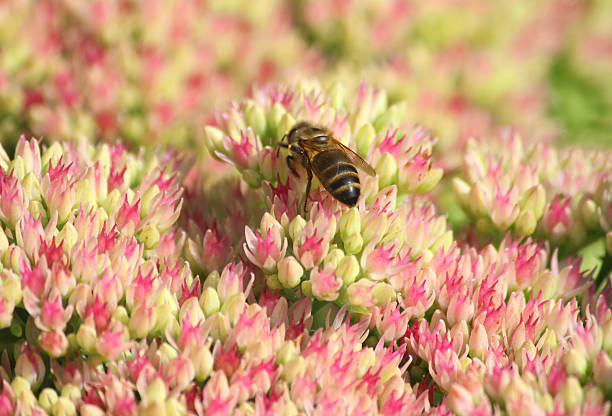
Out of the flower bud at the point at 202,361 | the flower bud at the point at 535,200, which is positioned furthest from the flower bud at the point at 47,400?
the flower bud at the point at 535,200

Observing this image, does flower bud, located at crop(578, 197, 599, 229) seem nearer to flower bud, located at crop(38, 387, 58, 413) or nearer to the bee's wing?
the bee's wing

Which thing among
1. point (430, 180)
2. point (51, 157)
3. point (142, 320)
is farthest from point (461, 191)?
point (51, 157)

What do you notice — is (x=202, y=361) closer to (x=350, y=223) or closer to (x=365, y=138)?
(x=350, y=223)

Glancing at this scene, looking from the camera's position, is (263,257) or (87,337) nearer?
(87,337)

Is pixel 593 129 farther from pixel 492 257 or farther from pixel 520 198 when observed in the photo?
pixel 492 257

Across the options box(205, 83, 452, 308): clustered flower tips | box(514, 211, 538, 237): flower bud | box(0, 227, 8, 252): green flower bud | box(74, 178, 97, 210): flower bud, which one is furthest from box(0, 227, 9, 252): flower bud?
box(514, 211, 538, 237): flower bud
